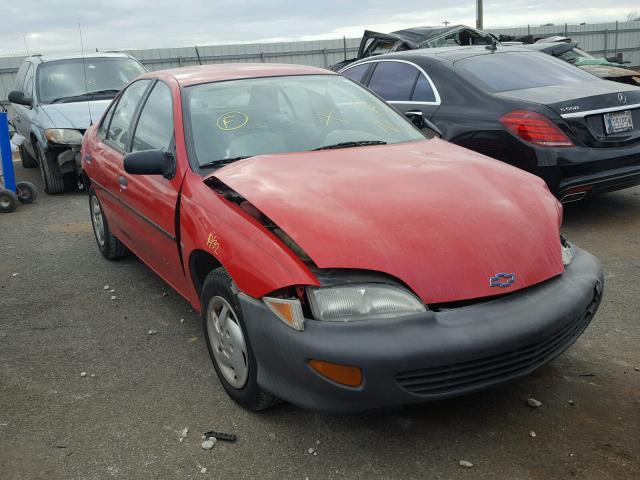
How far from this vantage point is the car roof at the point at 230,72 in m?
4.15

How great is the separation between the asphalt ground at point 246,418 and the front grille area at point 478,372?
0.21m

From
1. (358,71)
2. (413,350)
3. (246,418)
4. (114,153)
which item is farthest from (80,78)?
(413,350)

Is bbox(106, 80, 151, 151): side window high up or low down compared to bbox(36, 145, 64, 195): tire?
up

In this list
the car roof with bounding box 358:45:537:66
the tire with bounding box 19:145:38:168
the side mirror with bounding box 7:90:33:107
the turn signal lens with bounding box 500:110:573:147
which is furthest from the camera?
the tire with bounding box 19:145:38:168

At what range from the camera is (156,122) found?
418 centimetres

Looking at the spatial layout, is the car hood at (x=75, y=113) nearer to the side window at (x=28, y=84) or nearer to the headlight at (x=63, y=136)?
the headlight at (x=63, y=136)

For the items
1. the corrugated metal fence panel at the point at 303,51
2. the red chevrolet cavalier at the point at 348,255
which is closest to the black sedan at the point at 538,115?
the red chevrolet cavalier at the point at 348,255

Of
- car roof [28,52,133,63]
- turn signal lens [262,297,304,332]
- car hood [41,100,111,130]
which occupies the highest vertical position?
car roof [28,52,133,63]

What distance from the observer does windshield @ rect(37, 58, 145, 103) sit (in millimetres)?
9039

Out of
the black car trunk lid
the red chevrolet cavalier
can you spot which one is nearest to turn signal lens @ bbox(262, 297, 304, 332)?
the red chevrolet cavalier

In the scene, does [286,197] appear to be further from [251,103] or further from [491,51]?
[491,51]

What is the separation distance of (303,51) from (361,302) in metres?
21.6

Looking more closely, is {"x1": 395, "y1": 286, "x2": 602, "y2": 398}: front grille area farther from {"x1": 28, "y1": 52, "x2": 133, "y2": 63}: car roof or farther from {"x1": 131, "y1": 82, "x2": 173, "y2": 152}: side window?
{"x1": 28, "y1": 52, "x2": 133, "y2": 63}: car roof

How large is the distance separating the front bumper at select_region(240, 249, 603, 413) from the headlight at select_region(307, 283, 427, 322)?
0.05m
